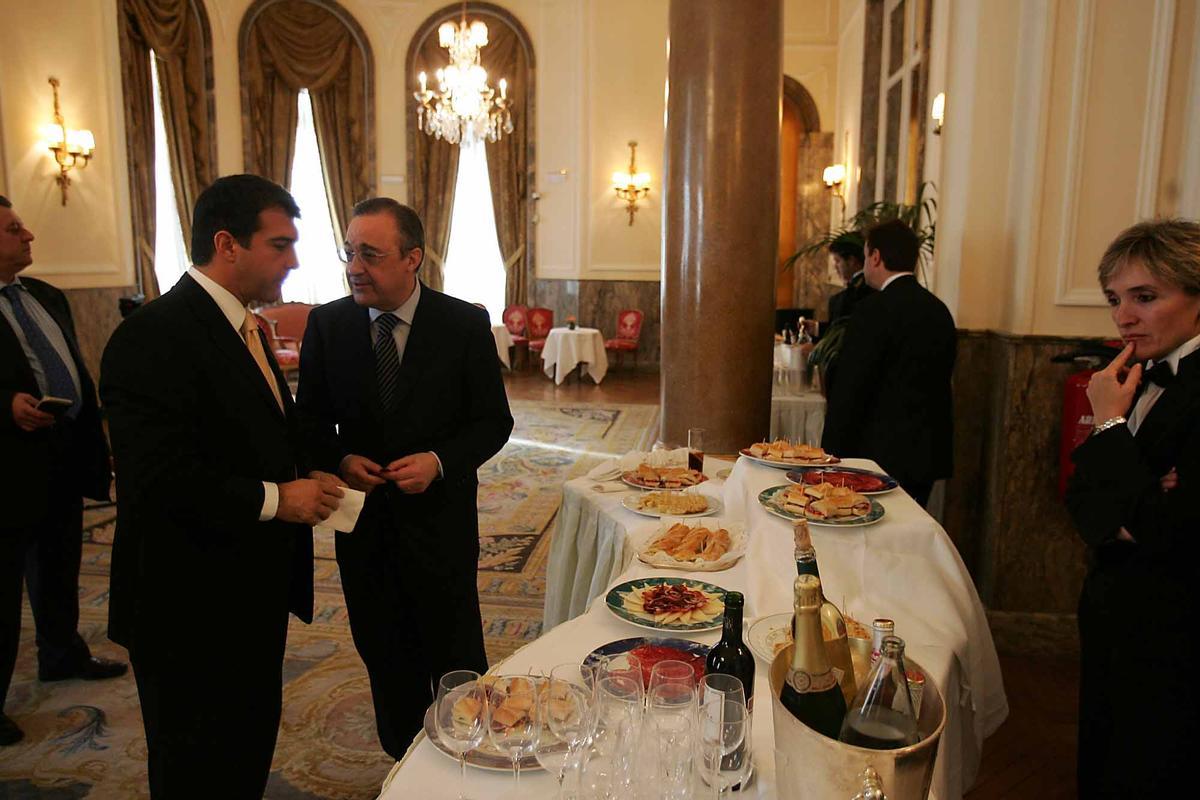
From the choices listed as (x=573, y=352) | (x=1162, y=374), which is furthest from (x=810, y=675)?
(x=573, y=352)

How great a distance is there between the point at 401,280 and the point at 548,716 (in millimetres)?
1486

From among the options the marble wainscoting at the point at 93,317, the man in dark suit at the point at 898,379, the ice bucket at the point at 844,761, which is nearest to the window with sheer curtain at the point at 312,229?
the marble wainscoting at the point at 93,317

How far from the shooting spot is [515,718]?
116 centimetres

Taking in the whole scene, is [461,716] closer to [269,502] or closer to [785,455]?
[269,502]

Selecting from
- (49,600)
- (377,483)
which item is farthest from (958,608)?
(49,600)

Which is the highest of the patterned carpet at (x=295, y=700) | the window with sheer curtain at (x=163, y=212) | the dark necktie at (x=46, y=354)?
the window with sheer curtain at (x=163, y=212)

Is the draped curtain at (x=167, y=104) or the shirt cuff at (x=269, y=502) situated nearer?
the shirt cuff at (x=269, y=502)

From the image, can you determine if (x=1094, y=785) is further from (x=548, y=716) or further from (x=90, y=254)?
(x=90, y=254)

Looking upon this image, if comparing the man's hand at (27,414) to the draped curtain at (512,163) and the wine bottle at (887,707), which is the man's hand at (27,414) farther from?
the draped curtain at (512,163)

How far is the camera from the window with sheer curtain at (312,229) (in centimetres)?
1195

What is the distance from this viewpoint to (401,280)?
7.60ft

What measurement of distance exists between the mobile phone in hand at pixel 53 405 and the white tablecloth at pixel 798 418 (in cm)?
340

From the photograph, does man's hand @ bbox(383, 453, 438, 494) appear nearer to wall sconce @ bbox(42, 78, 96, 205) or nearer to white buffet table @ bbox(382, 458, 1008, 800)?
white buffet table @ bbox(382, 458, 1008, 800)

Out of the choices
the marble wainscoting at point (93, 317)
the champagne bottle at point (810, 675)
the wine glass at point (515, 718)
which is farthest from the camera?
the marble wainscoting at point (93, 317)
